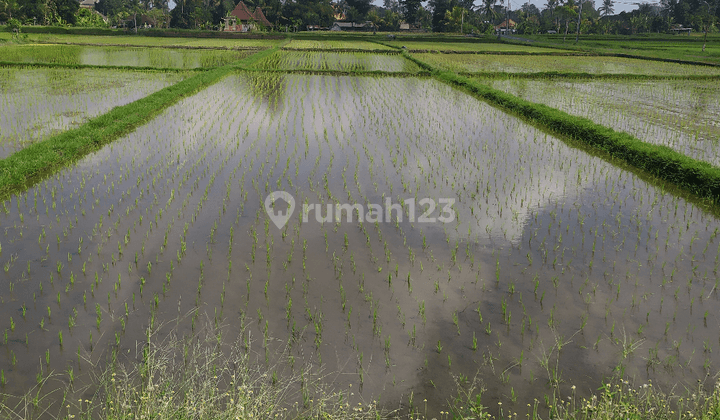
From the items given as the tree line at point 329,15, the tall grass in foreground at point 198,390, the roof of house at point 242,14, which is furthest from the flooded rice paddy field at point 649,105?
the roof of house at point 242,14

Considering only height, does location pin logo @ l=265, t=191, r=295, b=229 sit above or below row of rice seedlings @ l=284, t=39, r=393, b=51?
below

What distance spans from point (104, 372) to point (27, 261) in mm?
1876

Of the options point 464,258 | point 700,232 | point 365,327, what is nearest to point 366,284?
point 365,327

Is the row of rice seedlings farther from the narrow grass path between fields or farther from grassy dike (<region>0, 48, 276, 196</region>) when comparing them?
grassy dike (<region>0, 48, 276, 196</region>)

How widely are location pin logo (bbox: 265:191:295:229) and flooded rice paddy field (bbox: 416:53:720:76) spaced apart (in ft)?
48.0

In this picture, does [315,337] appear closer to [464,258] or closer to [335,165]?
[464,258]

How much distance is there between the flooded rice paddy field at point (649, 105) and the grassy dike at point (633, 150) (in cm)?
69

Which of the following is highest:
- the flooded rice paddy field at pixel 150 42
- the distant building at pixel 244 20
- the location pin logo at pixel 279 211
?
the distant building at pixel 244 20

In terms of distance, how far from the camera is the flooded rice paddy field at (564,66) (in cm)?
2003

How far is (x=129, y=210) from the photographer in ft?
18.3

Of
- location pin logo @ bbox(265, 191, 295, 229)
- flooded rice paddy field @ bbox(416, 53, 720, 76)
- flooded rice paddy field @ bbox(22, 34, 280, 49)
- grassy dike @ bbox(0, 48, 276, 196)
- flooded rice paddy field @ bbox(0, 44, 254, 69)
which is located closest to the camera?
location pin logo @ bbox(265, 191, 295, 229)

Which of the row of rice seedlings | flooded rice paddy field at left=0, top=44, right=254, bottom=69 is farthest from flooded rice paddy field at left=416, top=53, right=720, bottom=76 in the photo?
flooded rice paddy field at left=0, top=44, right=254, bottom=69

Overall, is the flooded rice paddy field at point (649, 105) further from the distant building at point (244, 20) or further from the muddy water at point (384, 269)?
the distant building at point (244, 20)

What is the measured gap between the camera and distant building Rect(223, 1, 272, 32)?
48375 mm
